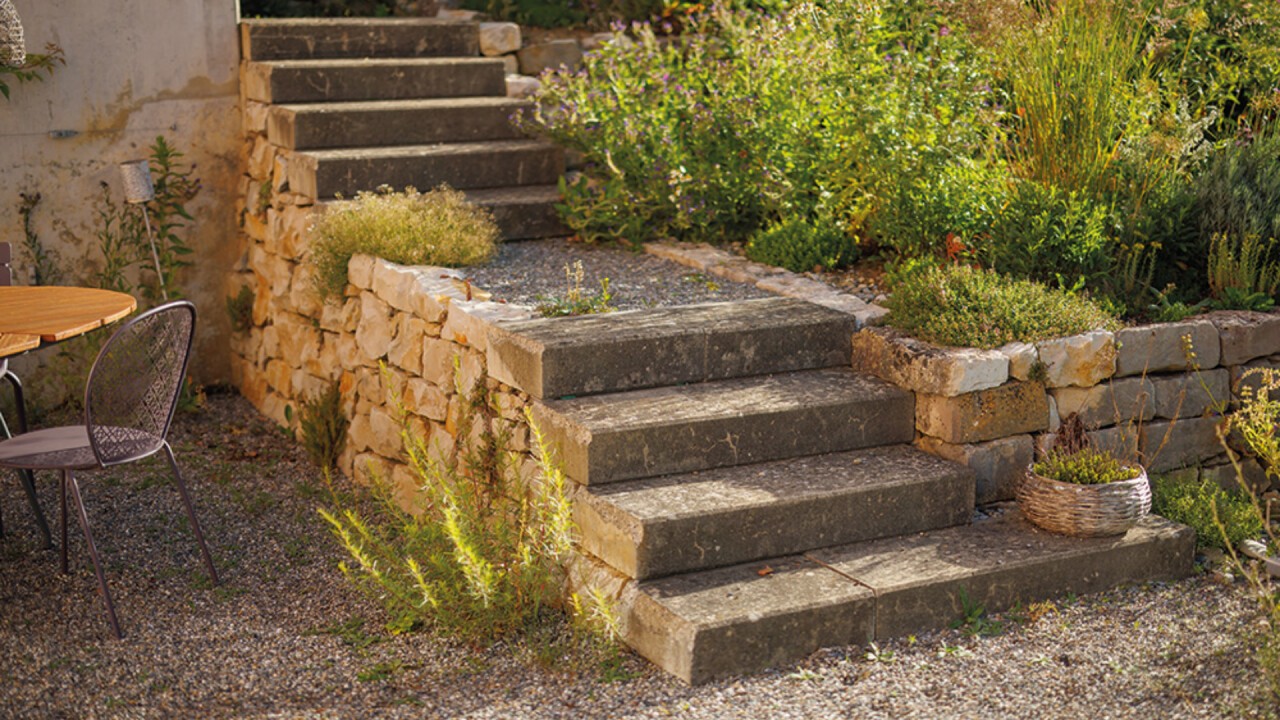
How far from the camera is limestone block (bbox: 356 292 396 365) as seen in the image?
224 inches

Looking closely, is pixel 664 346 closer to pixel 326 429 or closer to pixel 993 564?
pixel 993 564

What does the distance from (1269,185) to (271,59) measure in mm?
4583

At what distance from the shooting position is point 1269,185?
5406 mm

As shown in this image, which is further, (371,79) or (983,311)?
(371,79)

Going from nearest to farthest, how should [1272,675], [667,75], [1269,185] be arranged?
[1272,675], [1269,185], [667,75]

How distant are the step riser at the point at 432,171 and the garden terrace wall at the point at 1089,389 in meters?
2.47

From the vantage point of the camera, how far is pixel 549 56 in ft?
25.2

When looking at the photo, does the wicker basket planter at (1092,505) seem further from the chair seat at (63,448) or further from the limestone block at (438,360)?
the chair seat at (63,448)

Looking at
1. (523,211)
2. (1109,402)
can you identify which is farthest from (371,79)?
(1109,402)

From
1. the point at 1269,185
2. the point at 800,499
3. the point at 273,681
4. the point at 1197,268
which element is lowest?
the point at 273,681

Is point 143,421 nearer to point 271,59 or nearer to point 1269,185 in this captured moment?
point 271,59

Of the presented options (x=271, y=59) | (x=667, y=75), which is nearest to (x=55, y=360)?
(x=271, y=59)

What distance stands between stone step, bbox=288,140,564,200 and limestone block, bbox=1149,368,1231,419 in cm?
319

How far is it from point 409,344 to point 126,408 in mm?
1194
